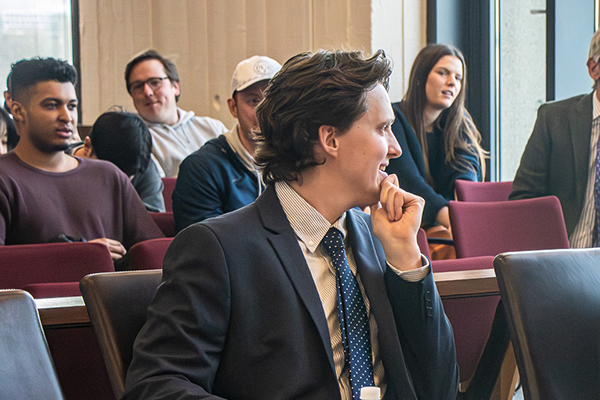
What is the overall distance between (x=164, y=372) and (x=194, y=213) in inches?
69.6

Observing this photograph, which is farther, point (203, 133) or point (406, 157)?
point (203, 133)

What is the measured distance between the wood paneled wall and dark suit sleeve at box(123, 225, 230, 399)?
12.2 feet

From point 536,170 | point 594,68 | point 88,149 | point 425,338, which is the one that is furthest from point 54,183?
point 594,68

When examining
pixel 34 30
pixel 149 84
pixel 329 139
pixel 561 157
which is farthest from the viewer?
pixel 34 30

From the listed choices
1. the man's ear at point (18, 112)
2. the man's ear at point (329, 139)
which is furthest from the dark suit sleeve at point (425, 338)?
the man's ear at point (18, 112)

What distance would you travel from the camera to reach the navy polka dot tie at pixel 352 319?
4.32 feet

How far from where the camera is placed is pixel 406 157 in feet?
12.2

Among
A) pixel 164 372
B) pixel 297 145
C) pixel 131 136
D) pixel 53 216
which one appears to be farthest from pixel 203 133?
pixel 164 372

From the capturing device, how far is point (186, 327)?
1184 millimetres

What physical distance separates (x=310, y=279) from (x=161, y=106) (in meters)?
3.67

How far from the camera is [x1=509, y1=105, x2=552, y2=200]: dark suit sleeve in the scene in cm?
342

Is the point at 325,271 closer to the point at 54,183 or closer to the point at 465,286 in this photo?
the point at 465,286

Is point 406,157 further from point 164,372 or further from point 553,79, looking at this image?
point 164,372

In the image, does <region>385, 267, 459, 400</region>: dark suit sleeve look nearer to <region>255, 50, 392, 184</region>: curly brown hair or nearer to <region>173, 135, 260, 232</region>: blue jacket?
<region>255, 50, 392, 184</region>: curly brown hair
